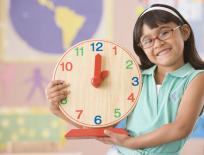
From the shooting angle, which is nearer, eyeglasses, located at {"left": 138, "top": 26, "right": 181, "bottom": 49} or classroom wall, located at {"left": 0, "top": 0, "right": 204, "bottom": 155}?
eyeglasses, located at {"left": 138, "top": 26, "right": 181, "bottom": 49}

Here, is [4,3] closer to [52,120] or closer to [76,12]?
[76,12]

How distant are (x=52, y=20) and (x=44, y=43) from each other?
12 centimetres

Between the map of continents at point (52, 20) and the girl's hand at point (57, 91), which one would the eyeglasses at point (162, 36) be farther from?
the map of continents at point (52, 20)

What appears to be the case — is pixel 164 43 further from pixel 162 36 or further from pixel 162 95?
pixel 162 95

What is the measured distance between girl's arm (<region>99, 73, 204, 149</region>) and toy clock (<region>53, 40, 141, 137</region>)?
0.10 ft

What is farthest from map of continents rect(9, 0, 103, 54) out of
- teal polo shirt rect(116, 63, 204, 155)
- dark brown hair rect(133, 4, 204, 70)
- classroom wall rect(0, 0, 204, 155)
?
teal polo shirt rect(116, 63, 204, 155)

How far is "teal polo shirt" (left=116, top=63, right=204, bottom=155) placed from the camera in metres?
0.95

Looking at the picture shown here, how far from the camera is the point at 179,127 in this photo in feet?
2.97

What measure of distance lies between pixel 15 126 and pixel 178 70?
1.26 meters

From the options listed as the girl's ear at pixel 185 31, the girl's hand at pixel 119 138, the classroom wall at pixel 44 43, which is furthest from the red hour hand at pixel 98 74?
the classroom wall at pixel 44 43

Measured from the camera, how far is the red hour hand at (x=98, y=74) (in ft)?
3.03

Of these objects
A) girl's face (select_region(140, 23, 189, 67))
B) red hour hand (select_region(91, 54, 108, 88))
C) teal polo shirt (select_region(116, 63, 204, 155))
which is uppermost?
girl's face (select_region(140, 23, 189, 67))

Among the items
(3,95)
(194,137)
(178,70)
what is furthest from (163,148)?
(3,95)

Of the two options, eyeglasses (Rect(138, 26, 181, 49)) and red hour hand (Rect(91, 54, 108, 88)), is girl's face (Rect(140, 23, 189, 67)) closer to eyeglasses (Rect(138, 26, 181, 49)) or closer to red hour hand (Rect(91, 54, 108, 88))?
eyeglasses (Rect(138, 26, 181, 49))
